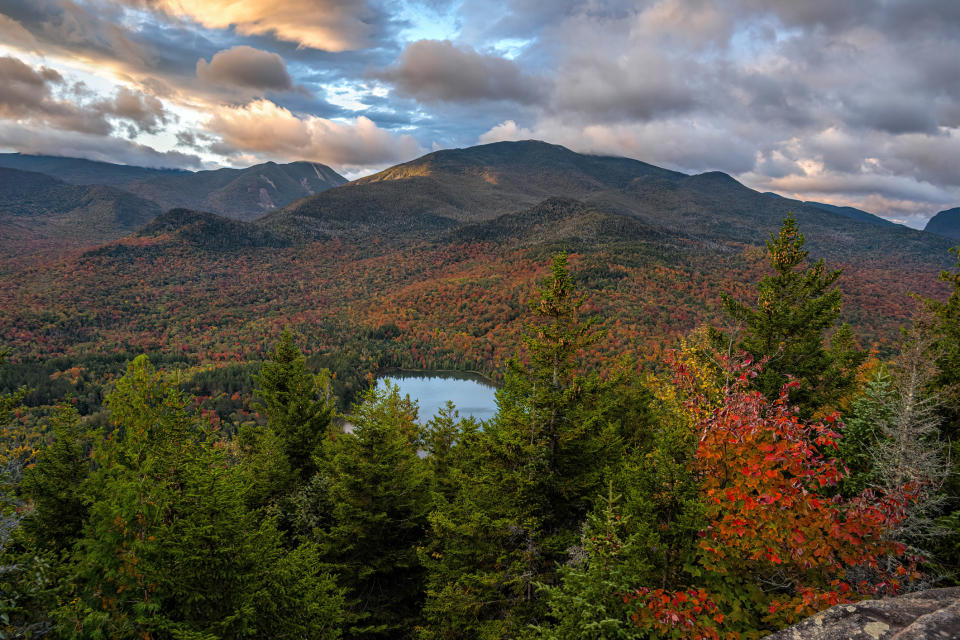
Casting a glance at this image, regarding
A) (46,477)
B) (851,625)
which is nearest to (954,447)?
(851,625)

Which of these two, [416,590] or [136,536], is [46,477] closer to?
[136,536]

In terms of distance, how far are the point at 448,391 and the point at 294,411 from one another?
10780 cm

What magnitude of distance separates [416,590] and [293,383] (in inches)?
503

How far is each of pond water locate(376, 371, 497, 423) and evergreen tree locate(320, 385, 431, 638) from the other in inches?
3104

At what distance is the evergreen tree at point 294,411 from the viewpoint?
76.3 ft

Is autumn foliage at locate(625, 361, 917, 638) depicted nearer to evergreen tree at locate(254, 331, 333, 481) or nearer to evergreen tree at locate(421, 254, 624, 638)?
evergreen tree at locate(421, 254, 624, 638)

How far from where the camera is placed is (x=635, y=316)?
5477 inches

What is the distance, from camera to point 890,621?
4492 millimetres

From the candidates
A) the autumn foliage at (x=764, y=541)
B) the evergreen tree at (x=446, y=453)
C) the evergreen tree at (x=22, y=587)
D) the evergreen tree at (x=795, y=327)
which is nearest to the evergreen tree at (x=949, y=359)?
the evergreen tree at (x=795, y=327)

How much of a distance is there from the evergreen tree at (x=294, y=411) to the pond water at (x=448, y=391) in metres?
72.2

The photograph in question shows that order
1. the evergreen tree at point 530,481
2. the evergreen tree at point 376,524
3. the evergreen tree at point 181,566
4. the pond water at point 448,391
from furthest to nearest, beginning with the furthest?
the pond water at point 448,391, the evergreen tree at point 376,524, the evergreen tree at point 530,481, the evergreen tree at point 181,566

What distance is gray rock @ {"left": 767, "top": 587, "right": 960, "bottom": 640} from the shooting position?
13.5 feet

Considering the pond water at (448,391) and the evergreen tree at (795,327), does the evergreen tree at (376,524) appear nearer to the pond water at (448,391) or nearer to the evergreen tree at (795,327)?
the evergreen tree at (795,327)

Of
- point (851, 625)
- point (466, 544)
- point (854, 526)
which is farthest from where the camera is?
point (466, 544)
